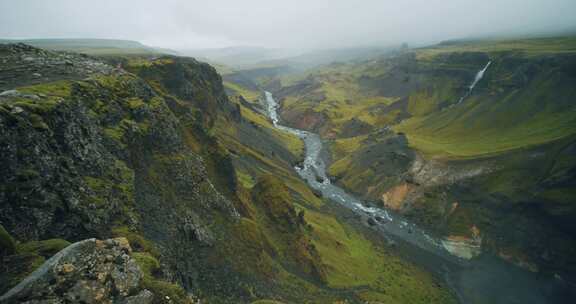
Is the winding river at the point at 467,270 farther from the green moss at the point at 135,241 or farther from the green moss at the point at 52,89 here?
the green moss at the point at 52,89

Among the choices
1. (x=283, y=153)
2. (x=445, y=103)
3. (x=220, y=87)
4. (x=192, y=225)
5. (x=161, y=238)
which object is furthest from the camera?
(x=445, y=103)

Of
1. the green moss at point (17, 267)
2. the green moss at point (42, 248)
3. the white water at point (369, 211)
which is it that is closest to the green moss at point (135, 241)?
the green moss at point (42, 248)

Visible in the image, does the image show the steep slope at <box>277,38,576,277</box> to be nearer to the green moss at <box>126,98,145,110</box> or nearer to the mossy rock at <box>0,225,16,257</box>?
the green moss at <box>126,98,145,110</box>

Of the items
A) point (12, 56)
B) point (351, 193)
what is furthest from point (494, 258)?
point (12, 56)

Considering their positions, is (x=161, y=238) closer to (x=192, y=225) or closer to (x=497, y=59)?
(x=192, y=225)

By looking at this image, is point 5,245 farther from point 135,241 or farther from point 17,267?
point 135,241

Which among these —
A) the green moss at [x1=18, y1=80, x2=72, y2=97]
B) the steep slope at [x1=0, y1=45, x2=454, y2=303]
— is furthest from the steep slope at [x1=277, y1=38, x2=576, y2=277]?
the green moss at [x1=18, y1=80, x2=72, y2=97]
